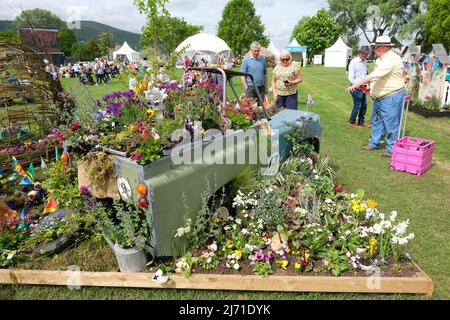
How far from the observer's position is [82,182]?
3082 mm

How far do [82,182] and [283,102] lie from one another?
192 inches

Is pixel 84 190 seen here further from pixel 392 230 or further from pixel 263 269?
pixel 392 230

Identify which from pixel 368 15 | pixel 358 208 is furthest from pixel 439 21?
pixel 358 208

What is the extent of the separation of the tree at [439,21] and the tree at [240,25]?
85.7 ft

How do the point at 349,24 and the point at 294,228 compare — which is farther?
the point at 349,24

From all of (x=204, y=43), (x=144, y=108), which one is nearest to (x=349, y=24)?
(x=204, y=43)

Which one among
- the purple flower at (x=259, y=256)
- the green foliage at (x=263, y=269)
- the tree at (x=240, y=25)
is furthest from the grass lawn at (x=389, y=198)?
the tree at (x=240, y=25)

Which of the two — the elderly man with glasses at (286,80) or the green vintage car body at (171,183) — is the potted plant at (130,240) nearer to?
the green vintage car body at (171,183)

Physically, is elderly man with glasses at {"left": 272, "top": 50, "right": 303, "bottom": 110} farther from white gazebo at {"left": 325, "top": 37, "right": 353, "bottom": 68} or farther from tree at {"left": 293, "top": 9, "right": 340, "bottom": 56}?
tree at {"left": 293, "top": 9, "right": 340, "bottom": 56}

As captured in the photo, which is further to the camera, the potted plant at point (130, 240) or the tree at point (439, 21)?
the tree at point (439, 21)

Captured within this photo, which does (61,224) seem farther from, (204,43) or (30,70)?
(204,43)

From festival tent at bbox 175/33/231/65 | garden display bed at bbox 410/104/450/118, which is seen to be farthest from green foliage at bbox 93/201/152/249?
festival tent at bbox 175/33/231/65

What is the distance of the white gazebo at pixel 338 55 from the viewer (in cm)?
4691

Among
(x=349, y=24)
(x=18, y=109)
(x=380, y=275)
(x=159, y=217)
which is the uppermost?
(x=349, y=24)
